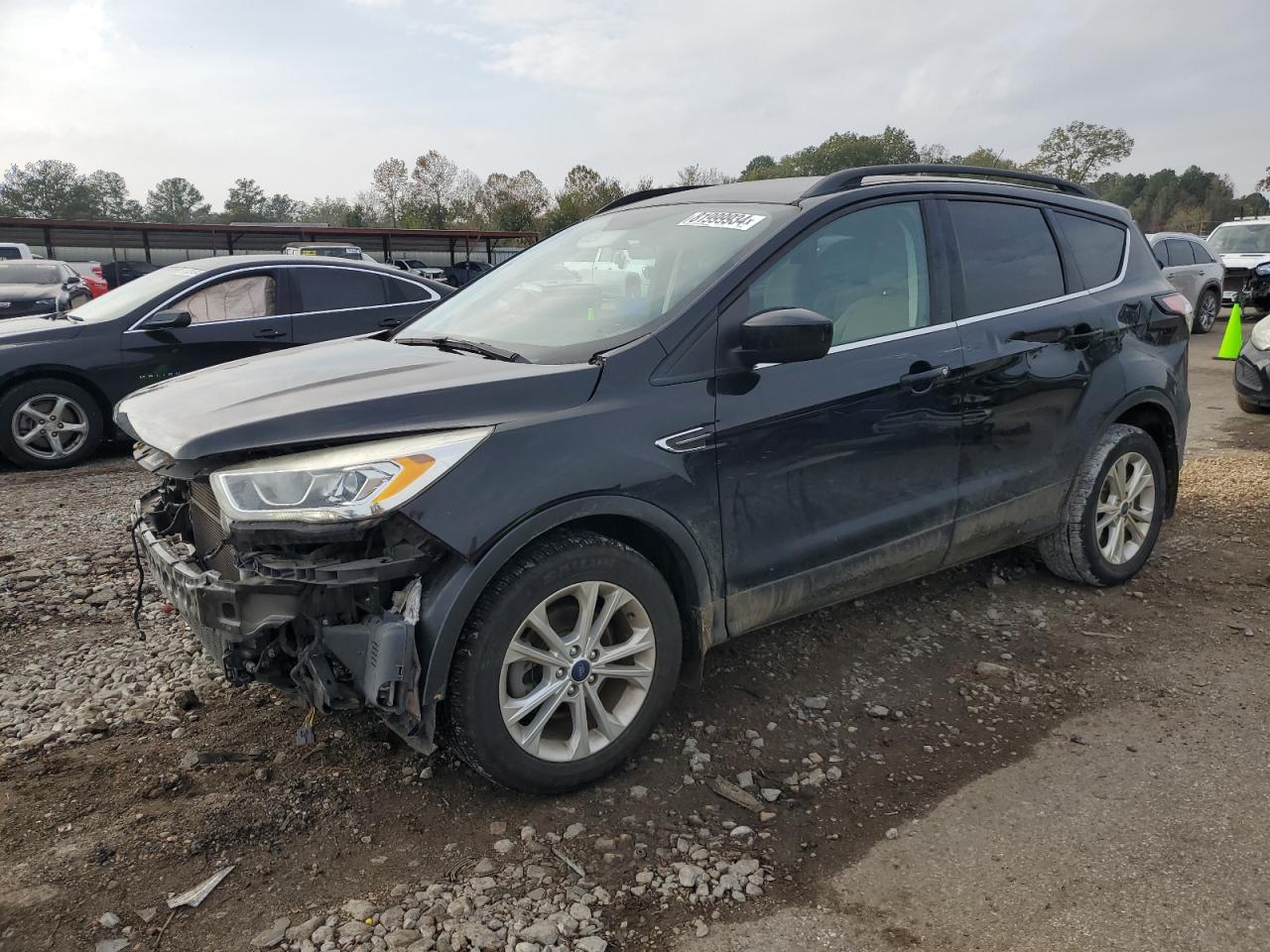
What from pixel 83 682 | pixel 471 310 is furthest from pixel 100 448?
pixel 471 310

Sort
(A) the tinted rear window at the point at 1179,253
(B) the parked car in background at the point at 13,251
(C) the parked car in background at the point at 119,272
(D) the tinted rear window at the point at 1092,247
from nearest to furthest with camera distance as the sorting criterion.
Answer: (D) the tinted rear window at the point at 1092,247 < (A) the tinted rear window at the point at 1179,253 < (B) the parked car in background at the point at 13,251 < (C) the parked car in background at the point at 119,272

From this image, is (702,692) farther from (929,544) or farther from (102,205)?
(102,205)

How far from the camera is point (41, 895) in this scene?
7.57ft

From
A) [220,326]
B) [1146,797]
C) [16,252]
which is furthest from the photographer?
[16,252]

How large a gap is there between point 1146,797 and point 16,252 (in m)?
25.0

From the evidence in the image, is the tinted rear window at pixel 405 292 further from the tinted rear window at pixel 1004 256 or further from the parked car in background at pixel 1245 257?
the parked car in background at pixel 1245 257

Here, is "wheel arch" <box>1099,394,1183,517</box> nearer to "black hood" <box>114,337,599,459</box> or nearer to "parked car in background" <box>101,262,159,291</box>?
"black hood" <box>114,337,599,459</box>

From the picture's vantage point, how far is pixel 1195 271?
50.0ft

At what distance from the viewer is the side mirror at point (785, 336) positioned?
2.78m

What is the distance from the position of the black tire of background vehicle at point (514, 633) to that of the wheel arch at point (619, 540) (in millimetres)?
47

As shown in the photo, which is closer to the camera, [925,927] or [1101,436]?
[925,927]

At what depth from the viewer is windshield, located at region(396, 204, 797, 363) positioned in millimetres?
3010

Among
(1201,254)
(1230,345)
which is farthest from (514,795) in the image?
(1201,254)

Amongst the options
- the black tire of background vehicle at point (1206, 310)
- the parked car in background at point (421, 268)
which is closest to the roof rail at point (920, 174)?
the black tire of background vehicle at point (1206, 310)
